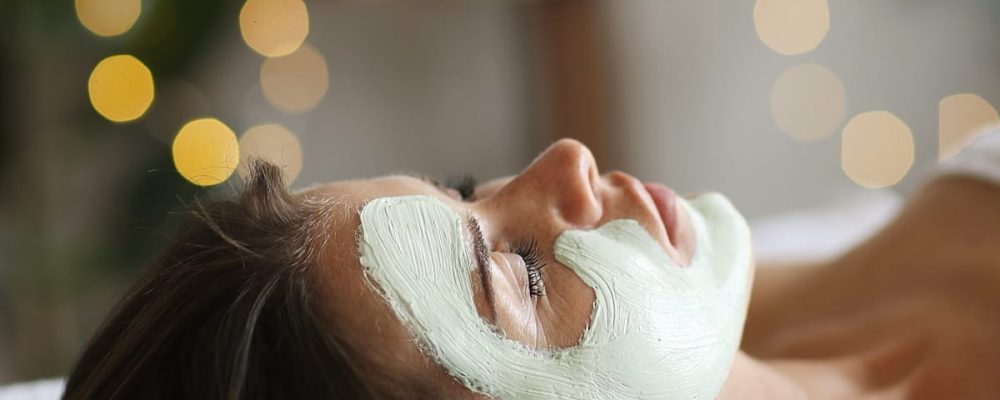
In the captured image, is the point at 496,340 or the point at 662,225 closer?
the point at 496,340

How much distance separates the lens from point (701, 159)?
2246 millimetres

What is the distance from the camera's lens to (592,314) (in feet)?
2.29

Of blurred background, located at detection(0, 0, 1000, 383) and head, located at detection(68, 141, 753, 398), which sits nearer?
head, located at detection(68, 141, 753, 398)

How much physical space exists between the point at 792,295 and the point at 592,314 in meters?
0.61

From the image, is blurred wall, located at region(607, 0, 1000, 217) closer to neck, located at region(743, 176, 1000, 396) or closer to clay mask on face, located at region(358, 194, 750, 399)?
neck, located at region(743, 176, 1000, 396)

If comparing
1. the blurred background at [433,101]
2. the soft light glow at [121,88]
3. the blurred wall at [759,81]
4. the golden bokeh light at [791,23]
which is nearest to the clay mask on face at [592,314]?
the blurred background at [433,101]

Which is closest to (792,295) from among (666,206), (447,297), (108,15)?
(666,206)

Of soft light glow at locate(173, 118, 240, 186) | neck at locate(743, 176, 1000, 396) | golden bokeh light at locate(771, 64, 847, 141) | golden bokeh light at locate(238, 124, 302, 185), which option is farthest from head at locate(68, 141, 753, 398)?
golden bokeh light at locate(771, 64, 847, 141)

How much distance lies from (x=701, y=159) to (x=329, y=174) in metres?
0.98

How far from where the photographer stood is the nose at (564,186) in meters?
0.78

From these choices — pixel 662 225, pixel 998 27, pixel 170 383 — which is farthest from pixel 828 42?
pixel 170 383

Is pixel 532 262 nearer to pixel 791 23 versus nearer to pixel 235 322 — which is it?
pixel 235 322

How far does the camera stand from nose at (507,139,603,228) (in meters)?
0.78

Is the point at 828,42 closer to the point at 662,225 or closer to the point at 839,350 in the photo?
the point at 839,350
